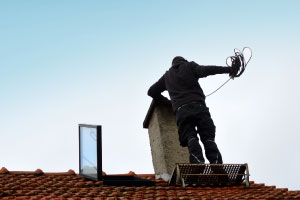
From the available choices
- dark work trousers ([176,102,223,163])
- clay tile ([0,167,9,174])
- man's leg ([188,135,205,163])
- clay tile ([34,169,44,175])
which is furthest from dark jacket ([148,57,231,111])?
clay tile ([0,167,9,174])

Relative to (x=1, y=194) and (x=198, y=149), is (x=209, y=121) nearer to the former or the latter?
(x=198, y=149)

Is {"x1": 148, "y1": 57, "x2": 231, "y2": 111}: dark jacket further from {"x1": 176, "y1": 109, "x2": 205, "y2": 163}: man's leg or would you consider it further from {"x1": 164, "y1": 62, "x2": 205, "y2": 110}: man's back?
{"x1": 176, "y1": 109, "x2": 205, "y2": 163}: man's leg

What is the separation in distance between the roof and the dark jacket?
1.37 meters

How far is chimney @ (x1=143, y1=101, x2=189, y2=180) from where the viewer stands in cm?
743

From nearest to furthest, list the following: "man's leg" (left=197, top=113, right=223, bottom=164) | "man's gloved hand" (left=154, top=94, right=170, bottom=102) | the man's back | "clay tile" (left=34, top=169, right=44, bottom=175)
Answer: "man's leg" (left=197, top=113, right=223, bottom=164) < "clay tile" (left=34, top=169, right=44, bottom=175) < the man's back < "man's gloved hand" (left=154, top=94, right=170, bottom=102)

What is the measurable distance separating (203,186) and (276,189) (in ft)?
3.70

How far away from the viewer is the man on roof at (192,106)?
6832 mm

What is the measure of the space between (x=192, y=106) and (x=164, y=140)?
839 millimetres

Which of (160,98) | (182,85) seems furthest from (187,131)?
(160,98)

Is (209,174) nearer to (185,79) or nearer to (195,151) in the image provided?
(195,151)

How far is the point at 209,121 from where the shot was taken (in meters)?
7.10

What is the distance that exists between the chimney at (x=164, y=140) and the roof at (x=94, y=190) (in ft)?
1.26

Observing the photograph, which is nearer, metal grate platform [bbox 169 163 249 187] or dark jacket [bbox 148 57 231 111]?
metal grate platform [bbox 169 163 249 187]

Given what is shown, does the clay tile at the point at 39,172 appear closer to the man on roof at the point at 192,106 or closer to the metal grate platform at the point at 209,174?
the metal grate platform at the point at 209,174
